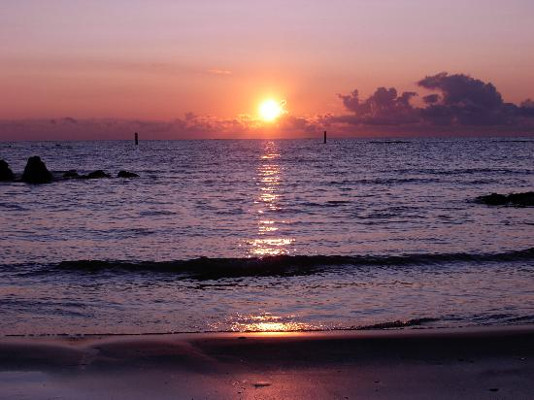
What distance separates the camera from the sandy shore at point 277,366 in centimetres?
745

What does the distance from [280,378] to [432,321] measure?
13.8 ft

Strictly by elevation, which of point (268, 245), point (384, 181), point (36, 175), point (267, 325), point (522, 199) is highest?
point (36, 175)

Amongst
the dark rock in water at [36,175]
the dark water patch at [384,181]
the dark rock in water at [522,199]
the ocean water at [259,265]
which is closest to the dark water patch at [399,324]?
the ocean water at [259,265]

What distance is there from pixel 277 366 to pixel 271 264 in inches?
333

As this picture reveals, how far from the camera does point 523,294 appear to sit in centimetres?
1317

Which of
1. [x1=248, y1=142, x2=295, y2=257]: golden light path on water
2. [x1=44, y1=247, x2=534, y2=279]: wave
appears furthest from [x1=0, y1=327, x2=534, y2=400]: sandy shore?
[x1=248, y1=142, x2=295, y2=257]: golden light path on water

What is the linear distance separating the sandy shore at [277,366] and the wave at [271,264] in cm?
605

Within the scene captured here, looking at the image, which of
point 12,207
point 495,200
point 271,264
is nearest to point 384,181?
point 495,200

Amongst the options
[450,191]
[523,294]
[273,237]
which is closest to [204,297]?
[523,294]

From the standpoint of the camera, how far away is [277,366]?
28.1 ft

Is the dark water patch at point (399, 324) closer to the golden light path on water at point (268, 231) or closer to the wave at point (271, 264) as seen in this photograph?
the wave at point (271, 264)

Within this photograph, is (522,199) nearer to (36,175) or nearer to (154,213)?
(154,213)

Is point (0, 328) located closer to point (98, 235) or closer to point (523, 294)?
point (523, 294)

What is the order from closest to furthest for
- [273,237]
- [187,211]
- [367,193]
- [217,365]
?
[217,365] → [273,237] → [187,211] → [367,193]
